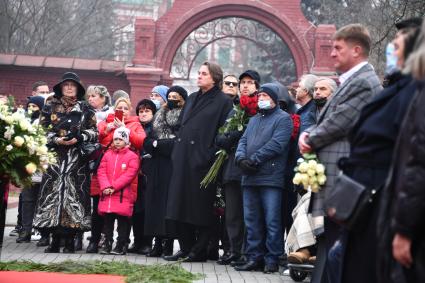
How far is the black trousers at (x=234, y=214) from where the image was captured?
1120 centimetres

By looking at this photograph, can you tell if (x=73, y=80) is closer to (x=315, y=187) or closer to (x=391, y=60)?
(x=315, y=187)

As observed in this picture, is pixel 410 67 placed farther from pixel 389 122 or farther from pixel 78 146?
pixel 78 146

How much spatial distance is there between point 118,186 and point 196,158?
1165mm

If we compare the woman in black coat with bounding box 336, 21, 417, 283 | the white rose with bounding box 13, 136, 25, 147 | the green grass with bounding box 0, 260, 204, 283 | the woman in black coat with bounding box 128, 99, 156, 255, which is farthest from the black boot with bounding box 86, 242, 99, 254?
the woman in black coat with bounding box 336, 21, 417, 283

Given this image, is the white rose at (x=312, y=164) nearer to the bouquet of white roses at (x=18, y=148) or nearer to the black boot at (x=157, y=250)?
the bouquet of white roses at (x=18, y=148)

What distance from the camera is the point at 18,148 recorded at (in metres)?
8.13

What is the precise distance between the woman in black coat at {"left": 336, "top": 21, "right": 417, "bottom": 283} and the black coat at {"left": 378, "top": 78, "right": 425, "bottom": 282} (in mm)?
358

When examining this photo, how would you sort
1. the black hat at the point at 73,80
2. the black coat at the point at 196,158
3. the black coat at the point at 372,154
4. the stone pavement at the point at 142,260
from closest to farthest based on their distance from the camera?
the black coat at the point at 372,154 → the stone pavement at the point at 142,260 → the black coat at the point at 196,158 → the black hat at the point at 73,80

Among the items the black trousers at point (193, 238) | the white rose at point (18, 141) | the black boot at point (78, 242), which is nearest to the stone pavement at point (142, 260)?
the black trousers at point (193, 238)

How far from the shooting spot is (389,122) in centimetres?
512

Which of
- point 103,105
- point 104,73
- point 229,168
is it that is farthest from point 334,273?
point 104,73

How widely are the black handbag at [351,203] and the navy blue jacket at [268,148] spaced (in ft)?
16.1

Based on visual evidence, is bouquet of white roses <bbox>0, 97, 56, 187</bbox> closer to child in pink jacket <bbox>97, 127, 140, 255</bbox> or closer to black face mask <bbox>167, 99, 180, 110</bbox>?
child in pink jacket <bbox>97, 127, 140, 255</bbox>

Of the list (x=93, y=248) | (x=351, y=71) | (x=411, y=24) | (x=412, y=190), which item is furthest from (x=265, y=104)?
(x=412, y=190)
